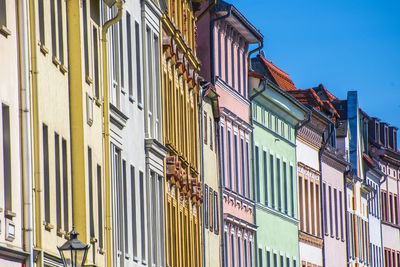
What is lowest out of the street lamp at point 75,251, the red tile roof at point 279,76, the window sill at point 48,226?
the street lamp at point 75,251

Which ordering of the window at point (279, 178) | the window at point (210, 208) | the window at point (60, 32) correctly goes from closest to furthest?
the window at point (60, 32)
the window at point (210, 208)
the window at point (279, 178)

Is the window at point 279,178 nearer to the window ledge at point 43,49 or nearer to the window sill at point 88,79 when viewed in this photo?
the window sill at point 88,79

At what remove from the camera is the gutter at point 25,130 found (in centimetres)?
2006

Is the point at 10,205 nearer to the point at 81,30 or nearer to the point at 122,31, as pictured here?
the point at 81,30

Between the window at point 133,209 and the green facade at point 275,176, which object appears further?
the green facade at point 275,176

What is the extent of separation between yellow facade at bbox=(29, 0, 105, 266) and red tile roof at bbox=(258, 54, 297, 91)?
31356 mm

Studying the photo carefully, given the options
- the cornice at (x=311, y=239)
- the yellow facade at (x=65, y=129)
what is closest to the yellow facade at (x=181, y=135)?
the yellow facade at (x=65, y=129)

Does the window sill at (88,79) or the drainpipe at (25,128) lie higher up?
the window sill at (88,79)

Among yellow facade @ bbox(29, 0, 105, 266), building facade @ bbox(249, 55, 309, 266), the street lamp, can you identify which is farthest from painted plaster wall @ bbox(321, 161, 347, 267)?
the street lamp

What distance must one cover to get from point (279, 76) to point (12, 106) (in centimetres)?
4099

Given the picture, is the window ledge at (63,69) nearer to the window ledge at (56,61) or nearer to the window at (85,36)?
the window ledge at (56,61)

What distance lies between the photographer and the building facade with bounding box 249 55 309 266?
50.6m

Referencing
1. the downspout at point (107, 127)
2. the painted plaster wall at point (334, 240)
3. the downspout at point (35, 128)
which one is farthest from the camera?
the painted plaster wall at point (334, 240)

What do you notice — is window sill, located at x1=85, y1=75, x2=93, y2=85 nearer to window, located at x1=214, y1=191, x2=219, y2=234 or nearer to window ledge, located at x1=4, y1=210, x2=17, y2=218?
window ledge, located at x1=4, y1=210, x2=17, y2=218
